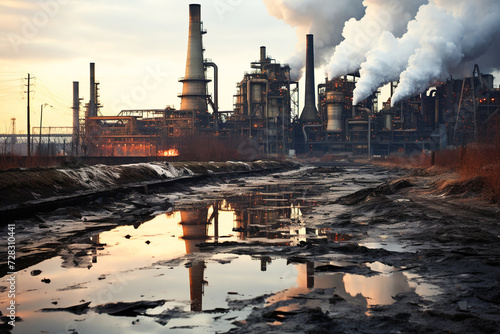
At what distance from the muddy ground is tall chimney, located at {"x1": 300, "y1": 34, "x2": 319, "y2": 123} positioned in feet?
266

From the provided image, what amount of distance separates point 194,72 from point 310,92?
25.4 m

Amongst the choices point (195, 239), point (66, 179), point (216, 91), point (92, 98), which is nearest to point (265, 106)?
point (216, 91)

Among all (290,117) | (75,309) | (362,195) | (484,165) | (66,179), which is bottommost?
(75,309)

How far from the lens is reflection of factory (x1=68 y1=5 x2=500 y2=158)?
3351 inches

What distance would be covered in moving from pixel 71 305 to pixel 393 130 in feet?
318

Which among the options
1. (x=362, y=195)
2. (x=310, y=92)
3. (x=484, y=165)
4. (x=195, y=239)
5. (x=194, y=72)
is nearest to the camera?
(x=195, y=239)

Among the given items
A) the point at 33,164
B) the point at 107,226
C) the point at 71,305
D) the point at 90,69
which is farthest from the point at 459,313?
the point at 90,69

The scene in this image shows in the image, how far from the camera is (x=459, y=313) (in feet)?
13.5

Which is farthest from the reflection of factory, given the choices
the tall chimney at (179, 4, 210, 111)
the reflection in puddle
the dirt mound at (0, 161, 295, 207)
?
the reflection in puddle

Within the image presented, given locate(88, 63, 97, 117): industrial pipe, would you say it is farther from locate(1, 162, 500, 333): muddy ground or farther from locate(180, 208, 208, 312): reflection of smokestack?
locate(1, 162, 500, 333): muddy ground

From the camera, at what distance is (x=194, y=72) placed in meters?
83.5

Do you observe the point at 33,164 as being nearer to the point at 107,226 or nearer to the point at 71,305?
the point at 107,226

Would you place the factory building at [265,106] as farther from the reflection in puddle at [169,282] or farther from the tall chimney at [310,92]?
the reflection in puddle at [169,282]

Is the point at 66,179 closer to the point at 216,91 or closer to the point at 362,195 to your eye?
the point at 362,195
